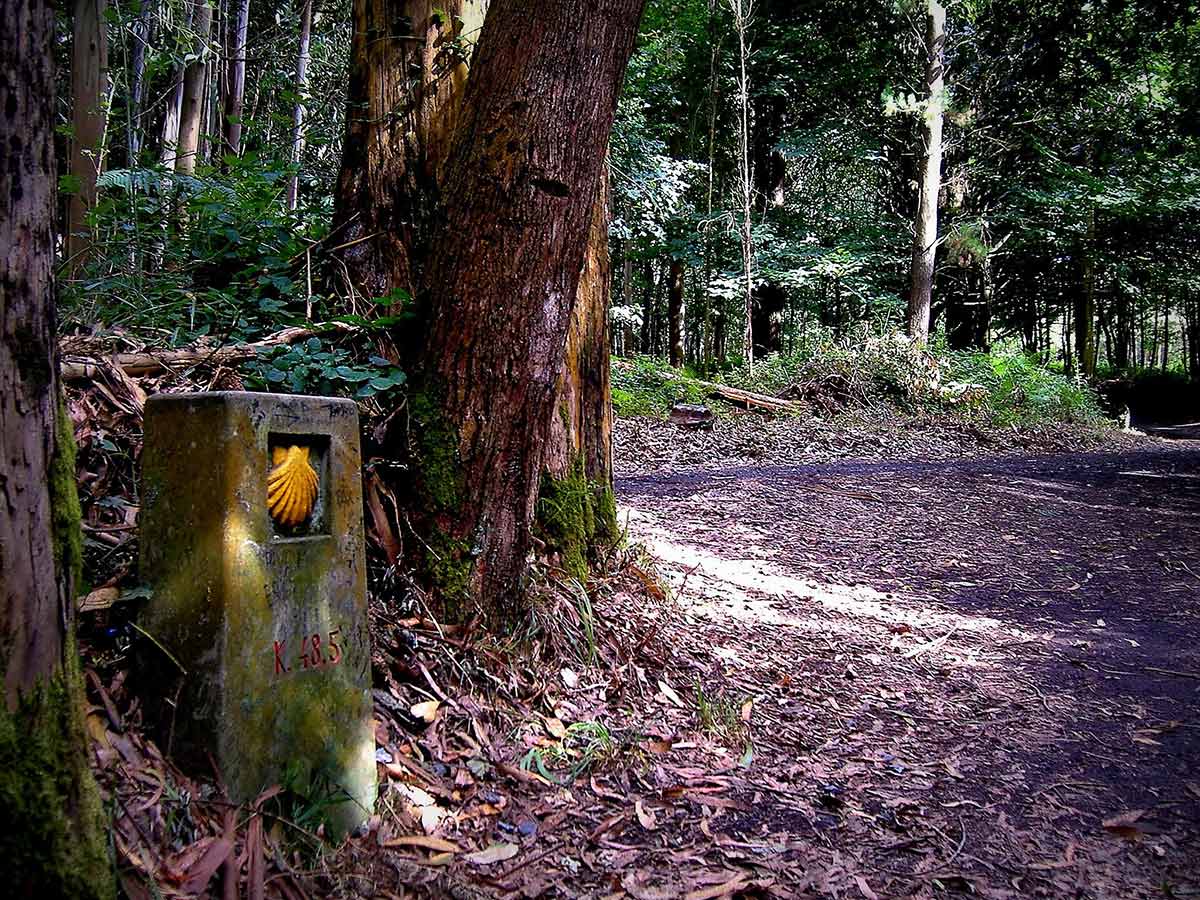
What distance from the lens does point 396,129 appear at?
353 cm

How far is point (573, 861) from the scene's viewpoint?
220cm

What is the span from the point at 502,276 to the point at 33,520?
182 centimetres

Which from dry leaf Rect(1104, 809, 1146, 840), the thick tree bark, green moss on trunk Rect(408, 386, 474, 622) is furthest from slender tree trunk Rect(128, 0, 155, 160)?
dry leaf Rect(1104, 809, 1146, 840)

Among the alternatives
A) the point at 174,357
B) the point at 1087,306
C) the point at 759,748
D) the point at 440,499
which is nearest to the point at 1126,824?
the point at 759,748

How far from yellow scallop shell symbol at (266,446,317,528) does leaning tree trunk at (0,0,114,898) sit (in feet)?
2.13

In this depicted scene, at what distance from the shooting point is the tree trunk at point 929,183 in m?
14.9

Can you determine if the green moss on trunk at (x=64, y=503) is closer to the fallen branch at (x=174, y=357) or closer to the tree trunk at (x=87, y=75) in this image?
the fallen branch at (x=174, y=357)

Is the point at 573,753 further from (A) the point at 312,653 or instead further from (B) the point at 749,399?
(B) the point at 749,399

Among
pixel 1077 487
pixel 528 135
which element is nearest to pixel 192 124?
pixel 528 135

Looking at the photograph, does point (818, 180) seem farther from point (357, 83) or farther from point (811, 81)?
point (357, 83)

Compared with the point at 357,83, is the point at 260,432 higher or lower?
lower

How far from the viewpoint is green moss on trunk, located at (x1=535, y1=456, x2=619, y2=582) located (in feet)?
12.0

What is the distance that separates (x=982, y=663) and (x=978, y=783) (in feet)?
4.92

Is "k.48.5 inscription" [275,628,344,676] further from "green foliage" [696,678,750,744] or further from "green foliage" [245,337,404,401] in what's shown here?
"green foliage" [696,678,750,744]
